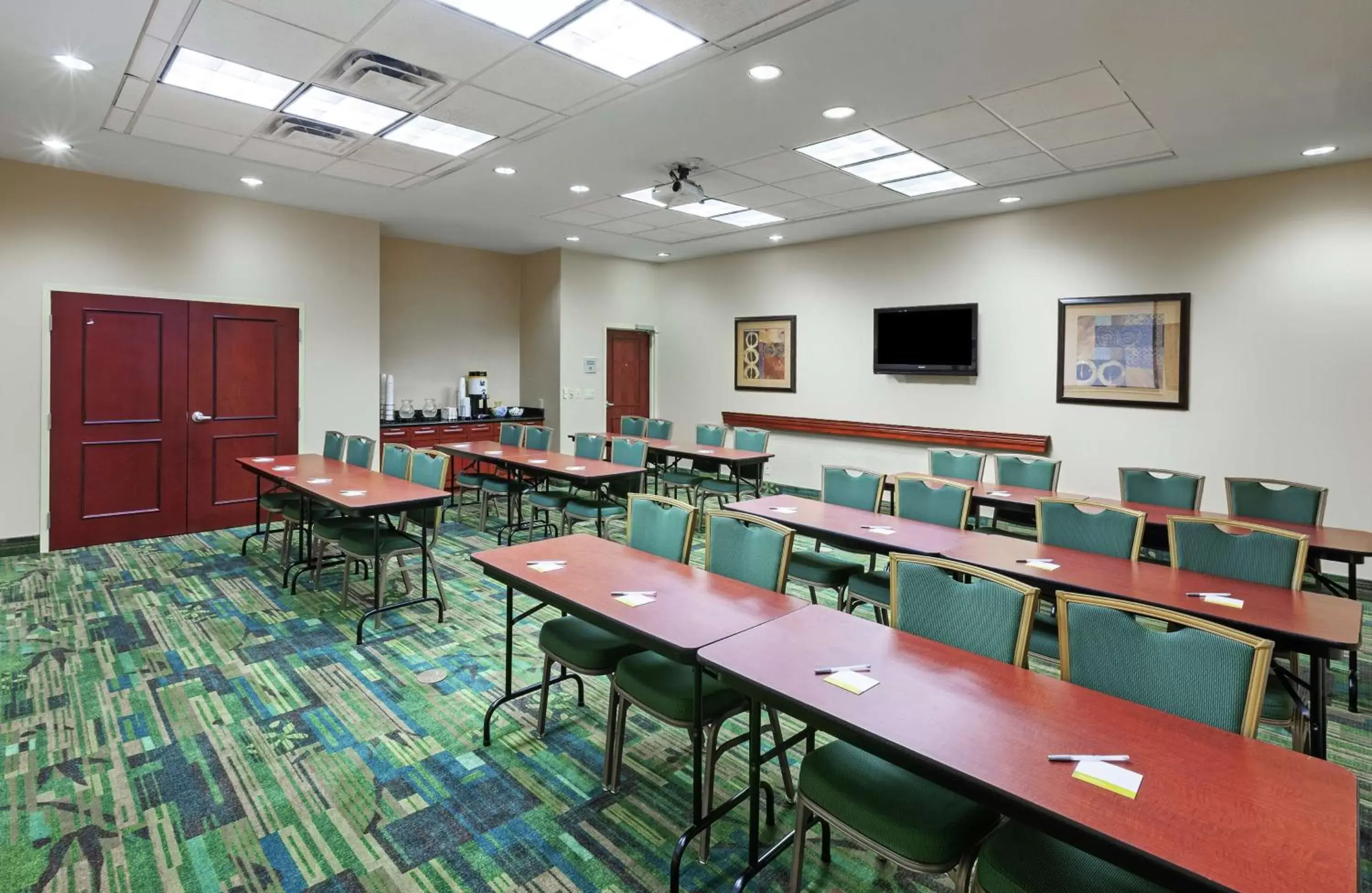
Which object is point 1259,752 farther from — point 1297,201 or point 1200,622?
point 1297,201

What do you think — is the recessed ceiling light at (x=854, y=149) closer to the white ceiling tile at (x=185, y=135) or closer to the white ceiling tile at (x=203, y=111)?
the white ceiling tile at (x=203, y=111)

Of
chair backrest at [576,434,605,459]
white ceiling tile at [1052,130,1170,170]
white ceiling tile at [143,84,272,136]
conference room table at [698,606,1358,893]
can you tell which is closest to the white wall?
white ceiling tile at [1052,130,1170,170]

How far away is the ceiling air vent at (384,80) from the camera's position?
11.8 feet

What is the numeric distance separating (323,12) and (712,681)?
3359 mm

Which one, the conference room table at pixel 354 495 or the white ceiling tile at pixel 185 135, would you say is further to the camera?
the white ceiling tile at pixel 185 135

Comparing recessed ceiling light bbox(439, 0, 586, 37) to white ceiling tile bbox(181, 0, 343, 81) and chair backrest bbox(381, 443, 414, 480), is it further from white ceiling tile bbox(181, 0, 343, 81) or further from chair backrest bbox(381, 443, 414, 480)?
chair backrest bbox(381, 443, 414, 480)

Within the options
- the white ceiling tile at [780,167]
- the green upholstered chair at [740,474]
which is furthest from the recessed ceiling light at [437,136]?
the green upholstered chair at [740,474]

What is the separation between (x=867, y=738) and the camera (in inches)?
61.4

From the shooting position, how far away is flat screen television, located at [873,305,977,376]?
7.07m

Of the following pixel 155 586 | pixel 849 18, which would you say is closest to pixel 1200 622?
pixel 849 18

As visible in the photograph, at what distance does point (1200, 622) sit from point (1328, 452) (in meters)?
5.03

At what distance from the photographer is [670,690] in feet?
7.57

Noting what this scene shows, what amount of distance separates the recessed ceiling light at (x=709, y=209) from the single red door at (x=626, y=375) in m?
3.03

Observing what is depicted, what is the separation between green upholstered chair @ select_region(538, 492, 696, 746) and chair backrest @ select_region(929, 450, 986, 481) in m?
2.87
